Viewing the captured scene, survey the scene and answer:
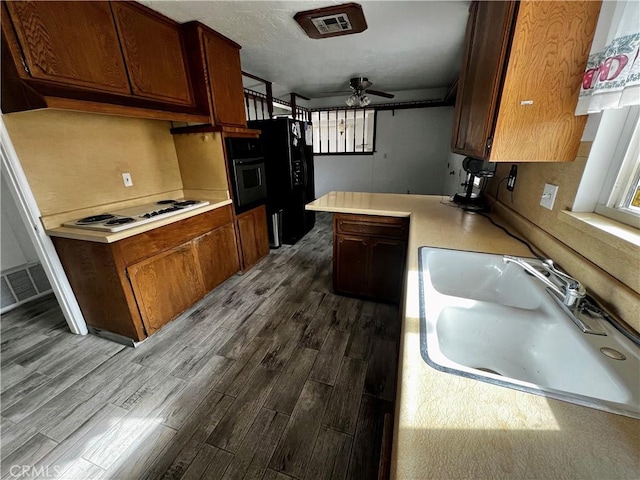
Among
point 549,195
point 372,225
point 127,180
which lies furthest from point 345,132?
point 549,195

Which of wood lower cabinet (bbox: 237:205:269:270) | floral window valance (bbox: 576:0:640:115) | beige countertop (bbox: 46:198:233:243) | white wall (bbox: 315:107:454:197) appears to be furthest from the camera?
white wall (bbox: 315:107:454:197)

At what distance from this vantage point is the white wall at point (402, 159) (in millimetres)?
5129

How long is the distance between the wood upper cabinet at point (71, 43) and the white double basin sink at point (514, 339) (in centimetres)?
216

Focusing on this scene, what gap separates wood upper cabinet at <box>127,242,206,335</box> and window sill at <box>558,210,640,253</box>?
239cm

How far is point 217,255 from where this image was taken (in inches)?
99.1

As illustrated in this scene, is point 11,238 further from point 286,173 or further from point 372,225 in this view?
point 372,225

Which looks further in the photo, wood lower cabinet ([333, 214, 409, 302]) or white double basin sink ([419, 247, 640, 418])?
wood lower cabinet ([333, 214, 409, 302])

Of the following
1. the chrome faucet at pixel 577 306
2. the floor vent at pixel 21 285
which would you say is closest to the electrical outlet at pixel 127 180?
the floor vent at pixel 21 285

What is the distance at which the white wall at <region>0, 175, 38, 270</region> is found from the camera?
2350mm

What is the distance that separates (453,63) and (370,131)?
2.54m

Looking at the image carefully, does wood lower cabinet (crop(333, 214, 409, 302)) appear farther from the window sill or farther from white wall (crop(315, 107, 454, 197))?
white wall (crop(315, 107, 454, 197))

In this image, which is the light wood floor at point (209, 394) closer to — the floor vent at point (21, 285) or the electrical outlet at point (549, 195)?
the floor vent at point (21, 285)

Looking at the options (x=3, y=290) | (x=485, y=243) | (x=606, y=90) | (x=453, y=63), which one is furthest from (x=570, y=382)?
(x=3, y=290)


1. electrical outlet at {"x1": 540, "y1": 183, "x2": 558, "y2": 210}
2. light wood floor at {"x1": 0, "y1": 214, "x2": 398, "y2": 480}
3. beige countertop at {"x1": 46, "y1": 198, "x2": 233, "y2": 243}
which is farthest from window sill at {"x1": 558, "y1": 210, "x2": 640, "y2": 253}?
beige countertop at {"x1": 46, "y1": 198, "x2": 233, "y2": 243}
